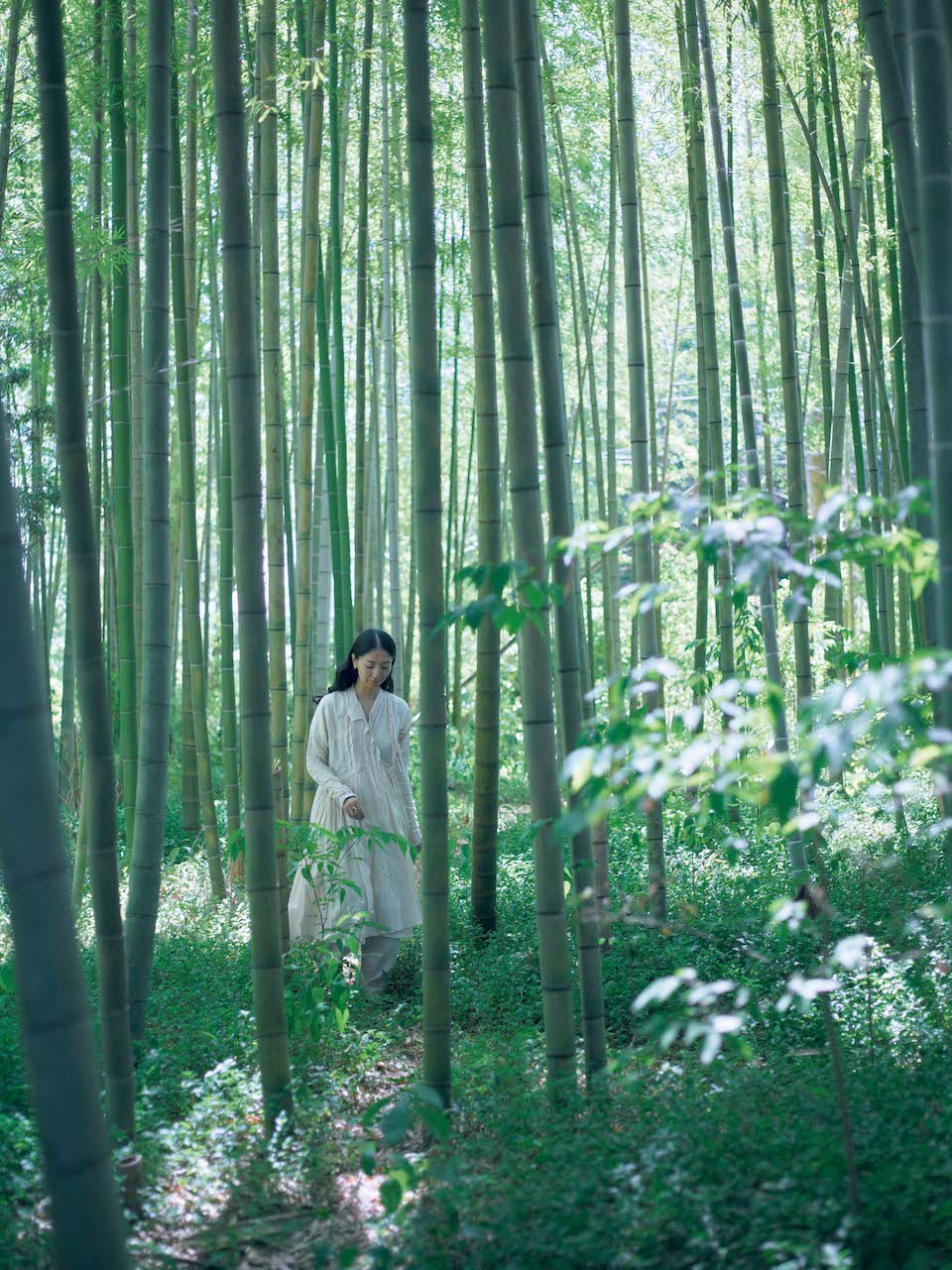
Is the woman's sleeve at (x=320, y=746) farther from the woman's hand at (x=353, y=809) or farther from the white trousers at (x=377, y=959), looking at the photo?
the white trousers at (x=377, y=959)

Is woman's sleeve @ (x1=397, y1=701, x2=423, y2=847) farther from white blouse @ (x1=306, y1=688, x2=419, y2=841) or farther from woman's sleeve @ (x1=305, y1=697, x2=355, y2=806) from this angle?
woman's sleeve @ (x1=305, y1=697, x2=355, y2=806)

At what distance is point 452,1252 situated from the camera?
74.2 inches

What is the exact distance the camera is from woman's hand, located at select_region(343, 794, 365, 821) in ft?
12.7

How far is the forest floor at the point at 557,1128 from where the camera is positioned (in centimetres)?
180

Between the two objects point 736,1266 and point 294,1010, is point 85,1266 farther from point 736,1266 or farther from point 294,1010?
point 294,1010

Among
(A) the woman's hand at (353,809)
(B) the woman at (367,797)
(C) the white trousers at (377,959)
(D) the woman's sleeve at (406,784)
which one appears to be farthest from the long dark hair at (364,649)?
(C) the white trousers at (377,959)

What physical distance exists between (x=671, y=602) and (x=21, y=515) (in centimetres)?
577

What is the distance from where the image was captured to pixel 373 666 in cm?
403

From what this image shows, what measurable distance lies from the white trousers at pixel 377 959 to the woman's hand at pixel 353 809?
0.41 meters

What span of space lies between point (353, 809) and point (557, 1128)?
69.3 inches

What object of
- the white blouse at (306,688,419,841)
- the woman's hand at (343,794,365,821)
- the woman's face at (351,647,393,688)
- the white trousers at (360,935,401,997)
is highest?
the woman's face at (351,647,393,688)

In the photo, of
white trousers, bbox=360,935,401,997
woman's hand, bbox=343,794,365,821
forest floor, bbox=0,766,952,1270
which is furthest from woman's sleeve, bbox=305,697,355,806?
forest floor, bbox=0,766,952,1270

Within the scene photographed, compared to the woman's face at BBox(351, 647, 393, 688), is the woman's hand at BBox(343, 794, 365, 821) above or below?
below

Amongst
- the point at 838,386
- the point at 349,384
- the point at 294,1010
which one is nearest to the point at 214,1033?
the point at 294,1010
